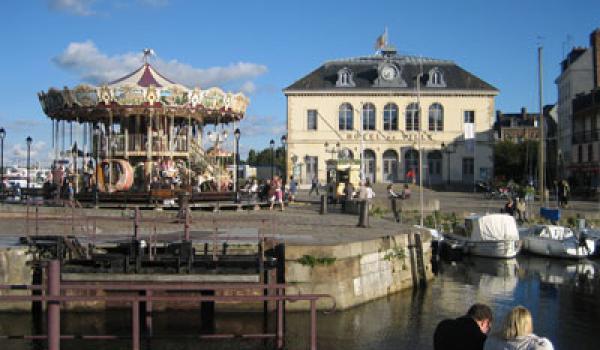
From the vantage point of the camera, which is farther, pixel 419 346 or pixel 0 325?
pixel 0 325

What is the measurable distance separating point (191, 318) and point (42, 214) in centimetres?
1279

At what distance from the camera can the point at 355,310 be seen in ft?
57.2

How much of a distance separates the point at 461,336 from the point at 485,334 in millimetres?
349

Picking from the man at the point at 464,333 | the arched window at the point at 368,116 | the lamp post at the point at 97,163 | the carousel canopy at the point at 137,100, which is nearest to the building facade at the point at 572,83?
the arched window at the point at 368,116

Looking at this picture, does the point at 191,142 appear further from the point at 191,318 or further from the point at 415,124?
the point at 415,124

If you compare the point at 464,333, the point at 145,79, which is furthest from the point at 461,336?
the point at 145,79

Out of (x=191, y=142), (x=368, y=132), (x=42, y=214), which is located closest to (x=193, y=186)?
(x=191, y=142)

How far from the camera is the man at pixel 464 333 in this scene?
7234mm

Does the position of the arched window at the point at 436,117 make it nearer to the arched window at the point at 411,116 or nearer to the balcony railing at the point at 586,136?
the arched window at the point at 411,116

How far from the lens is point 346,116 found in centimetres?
6419

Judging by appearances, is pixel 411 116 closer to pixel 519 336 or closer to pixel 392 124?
pixel 392 124

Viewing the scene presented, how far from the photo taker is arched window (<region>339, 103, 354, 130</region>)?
64.1 meters

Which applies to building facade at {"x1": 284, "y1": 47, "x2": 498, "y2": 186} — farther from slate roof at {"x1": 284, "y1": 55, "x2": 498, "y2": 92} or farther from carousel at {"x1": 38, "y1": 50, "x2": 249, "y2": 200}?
carousel at {"x1": 38, "y1": 50, "x2": 249, "y2": 200}

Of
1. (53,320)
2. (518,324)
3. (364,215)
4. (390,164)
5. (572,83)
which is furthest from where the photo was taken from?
(572,83)
